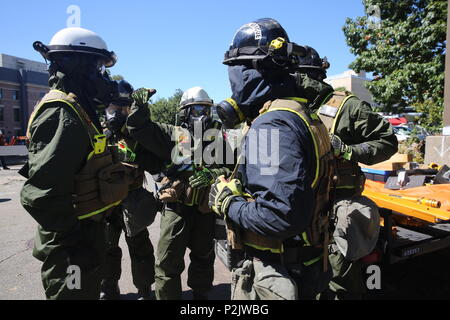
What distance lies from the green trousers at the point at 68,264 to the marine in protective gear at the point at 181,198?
38.9 inches

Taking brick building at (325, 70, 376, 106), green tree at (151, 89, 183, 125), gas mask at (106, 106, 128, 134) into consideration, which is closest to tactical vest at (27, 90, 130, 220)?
gas mask at (106, 106, 128, 134)

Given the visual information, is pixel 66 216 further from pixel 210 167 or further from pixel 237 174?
pixel 210 167

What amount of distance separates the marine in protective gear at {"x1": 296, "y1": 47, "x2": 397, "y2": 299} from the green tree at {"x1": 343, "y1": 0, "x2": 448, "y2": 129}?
316 inches

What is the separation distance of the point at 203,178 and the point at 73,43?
158cm

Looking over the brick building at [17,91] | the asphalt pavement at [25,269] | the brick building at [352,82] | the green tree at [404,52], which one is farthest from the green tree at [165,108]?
the brick building at [352,82]

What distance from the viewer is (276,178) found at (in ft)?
4.91

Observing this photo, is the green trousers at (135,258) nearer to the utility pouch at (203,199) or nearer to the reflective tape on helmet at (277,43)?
the utility pouch at (203,199)

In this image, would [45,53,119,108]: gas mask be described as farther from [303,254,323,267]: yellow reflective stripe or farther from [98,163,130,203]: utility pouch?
[303,254,323,267]: yellow reflective stripe

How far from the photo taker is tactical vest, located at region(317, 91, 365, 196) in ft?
9.71

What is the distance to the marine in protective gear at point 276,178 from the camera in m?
1.50

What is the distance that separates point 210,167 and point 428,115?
9.07 m

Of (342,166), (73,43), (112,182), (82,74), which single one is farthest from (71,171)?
(342,166)

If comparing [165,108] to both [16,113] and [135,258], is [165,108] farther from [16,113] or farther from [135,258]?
[16,113]

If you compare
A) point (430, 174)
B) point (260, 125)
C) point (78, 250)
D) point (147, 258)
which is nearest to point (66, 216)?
point (78, 250)
